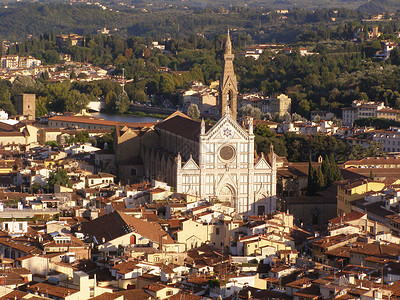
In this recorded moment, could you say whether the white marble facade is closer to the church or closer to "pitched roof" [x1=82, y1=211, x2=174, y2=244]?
the church

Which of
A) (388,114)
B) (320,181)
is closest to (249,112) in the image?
(388,114)

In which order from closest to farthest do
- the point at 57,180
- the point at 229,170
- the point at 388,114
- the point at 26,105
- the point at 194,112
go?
the point at 57,180, the point at 229,170, the point at 388,114, the point at 26,105, the point at 194,112

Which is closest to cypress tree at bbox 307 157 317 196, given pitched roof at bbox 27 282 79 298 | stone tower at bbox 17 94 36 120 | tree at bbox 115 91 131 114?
pitched roof at bbox 27 282 79 298

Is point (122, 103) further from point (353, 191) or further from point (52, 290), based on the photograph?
point (52, 290)

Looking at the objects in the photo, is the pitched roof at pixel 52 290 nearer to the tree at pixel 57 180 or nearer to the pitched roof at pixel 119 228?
the pitched roof at pixel 119 228

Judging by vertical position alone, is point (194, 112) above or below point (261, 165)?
above
